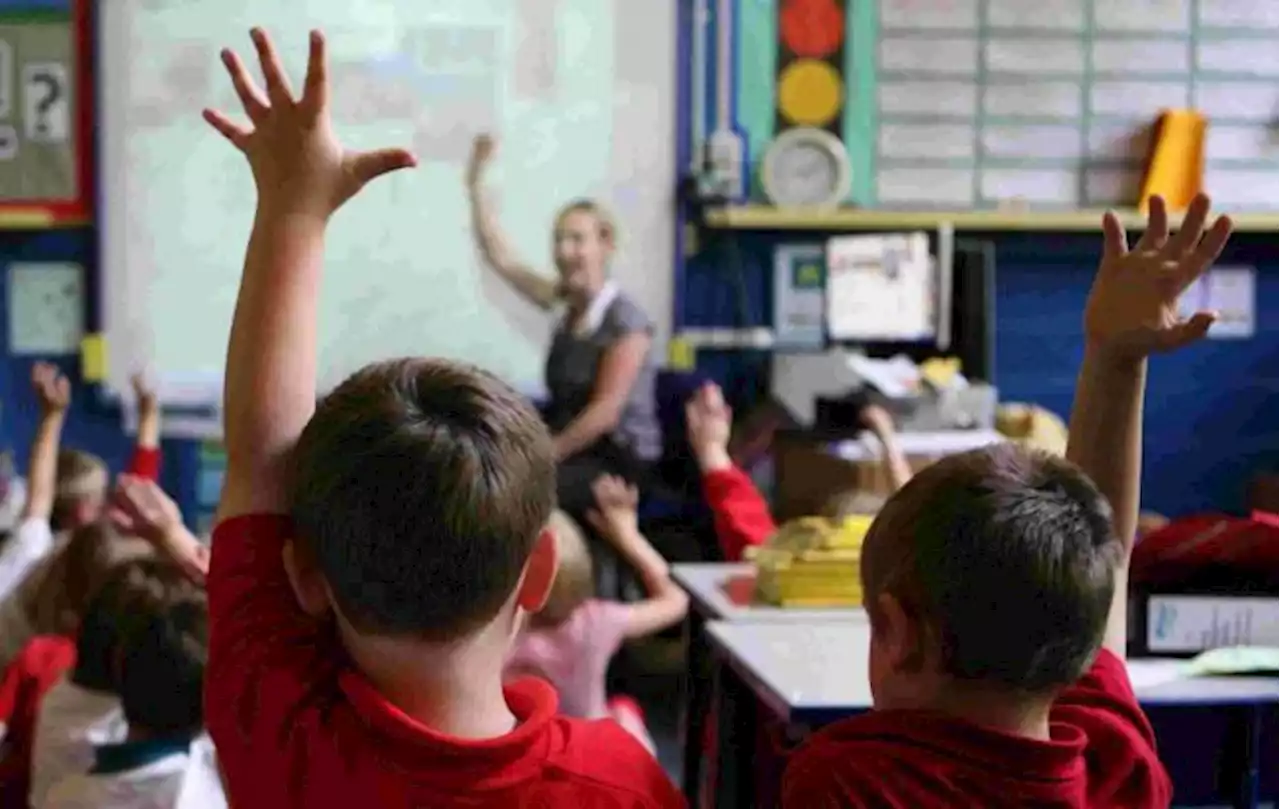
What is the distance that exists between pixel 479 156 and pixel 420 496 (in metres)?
3.70

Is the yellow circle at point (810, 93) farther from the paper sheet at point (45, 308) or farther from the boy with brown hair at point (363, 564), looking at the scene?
the boy with brown hair at point (363, 564)

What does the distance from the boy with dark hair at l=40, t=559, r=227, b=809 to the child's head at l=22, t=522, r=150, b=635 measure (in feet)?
2.30

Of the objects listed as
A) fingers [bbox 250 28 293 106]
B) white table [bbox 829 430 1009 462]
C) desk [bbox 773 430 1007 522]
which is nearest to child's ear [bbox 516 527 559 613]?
fingers [bbox 250 28 293 106]

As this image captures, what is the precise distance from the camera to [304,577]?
40.7 inches

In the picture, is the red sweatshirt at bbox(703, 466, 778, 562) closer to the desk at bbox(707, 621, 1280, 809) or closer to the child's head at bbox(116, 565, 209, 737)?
the desk at bbox(707, 621, 1280, 809)

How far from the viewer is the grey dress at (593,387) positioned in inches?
A: 169

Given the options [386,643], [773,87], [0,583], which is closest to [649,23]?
[773,87]

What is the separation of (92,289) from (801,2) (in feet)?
6.92

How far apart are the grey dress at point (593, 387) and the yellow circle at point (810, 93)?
2.55ft

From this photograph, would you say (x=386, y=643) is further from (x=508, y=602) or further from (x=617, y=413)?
(x=617, y=413)

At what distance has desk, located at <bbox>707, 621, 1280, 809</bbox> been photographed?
1688 millimetres

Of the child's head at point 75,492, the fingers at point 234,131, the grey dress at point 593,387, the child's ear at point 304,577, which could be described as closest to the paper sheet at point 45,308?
the child's head at point 75,492

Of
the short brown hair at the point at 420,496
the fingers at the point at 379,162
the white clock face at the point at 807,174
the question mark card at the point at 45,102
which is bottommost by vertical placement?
the short brown hair at the point at 420,496

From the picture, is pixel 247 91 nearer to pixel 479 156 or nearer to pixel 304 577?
pixel 304 577
